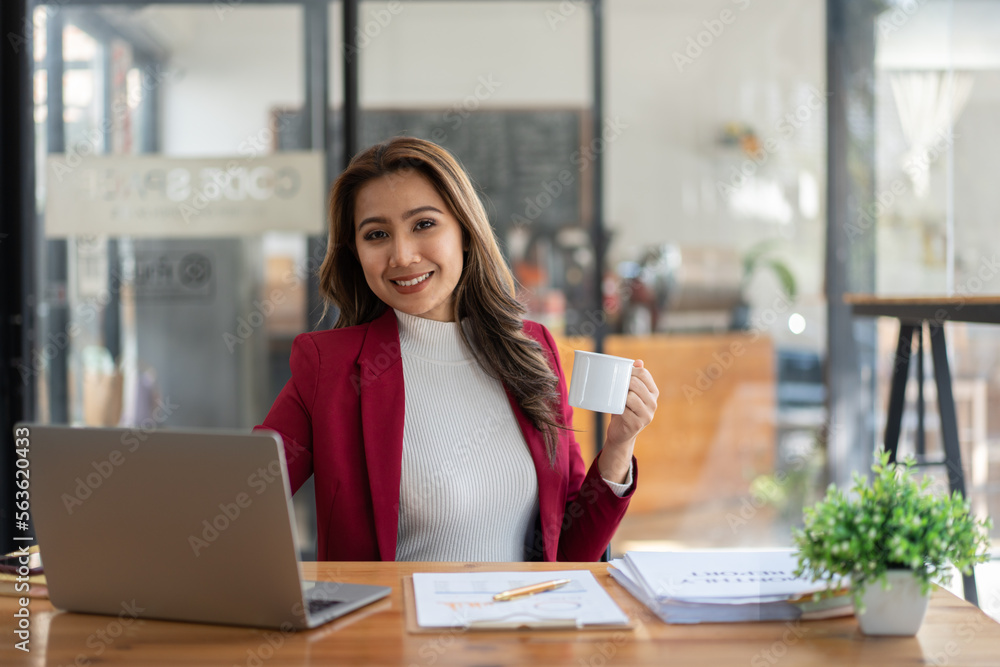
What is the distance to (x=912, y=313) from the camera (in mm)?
2000

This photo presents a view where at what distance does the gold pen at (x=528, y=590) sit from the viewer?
1.00 meters

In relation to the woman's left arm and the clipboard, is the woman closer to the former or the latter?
the woman's left arm

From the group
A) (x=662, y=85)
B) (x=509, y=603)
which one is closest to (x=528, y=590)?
(x=509, y=603)

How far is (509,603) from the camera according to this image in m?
0.98

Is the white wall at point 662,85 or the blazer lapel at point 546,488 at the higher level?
the white wall at point 662,85

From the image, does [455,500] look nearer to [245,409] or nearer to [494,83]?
[245,409]

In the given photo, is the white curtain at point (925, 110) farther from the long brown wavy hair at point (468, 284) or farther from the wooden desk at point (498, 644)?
the wooden desk at point (498, 644)

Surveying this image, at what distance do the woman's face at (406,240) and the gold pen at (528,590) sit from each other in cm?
65

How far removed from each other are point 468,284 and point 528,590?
2.50 feet

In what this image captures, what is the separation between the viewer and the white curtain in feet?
10.4

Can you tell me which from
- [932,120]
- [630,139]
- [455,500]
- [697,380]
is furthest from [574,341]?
[455,500]

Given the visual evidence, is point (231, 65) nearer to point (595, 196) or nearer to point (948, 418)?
point (595, 196)

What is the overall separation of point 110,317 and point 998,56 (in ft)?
10.8

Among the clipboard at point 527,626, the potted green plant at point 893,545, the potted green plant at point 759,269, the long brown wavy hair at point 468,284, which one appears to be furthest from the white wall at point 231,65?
the potted green plant at point 893,545
